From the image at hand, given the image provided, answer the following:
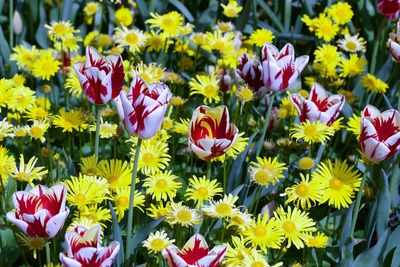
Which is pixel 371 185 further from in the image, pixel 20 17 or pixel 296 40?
pixel 20 17

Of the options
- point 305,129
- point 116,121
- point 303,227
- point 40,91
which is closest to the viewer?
point 303,227

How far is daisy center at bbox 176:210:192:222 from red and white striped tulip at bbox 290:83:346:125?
1.38 ft

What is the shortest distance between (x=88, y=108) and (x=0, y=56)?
0.48m

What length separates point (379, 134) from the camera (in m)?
1.59

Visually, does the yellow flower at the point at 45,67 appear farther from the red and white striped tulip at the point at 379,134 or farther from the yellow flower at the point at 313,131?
the red and white striped tulip at the point at 379,134

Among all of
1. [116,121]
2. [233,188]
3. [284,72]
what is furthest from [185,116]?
[284,72]

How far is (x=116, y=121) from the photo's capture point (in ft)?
7.23

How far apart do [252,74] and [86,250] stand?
2.81 ft

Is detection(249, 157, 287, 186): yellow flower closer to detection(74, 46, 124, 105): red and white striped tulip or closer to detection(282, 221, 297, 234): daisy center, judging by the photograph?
detection(282, 221, 297, 234): daisy center

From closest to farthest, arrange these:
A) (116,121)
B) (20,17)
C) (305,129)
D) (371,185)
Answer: (305,129) → (371,185) → (116,121) → (20,17)

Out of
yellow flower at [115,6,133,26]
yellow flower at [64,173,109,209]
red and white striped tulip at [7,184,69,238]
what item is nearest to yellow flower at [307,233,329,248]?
yellow flower at [64,173,109,209]

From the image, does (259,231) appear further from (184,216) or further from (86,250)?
(86,250)

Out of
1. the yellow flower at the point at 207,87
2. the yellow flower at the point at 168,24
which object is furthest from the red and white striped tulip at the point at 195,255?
the yellow flower at the point at 168,24

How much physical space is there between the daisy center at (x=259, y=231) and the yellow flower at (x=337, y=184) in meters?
0.21
